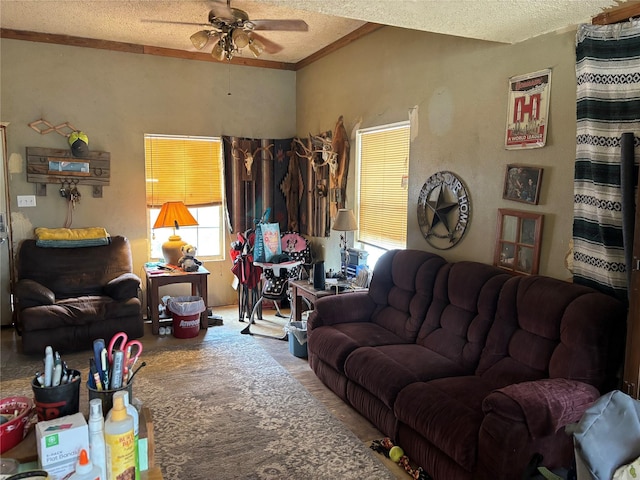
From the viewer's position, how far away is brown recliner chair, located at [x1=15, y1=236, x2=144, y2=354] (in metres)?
4.00

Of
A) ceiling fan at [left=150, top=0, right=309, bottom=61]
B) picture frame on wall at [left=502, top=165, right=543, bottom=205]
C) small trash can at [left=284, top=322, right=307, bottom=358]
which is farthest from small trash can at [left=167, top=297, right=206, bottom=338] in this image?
picture frame on wall at [left=502, top=165, right=543, bottom=205]

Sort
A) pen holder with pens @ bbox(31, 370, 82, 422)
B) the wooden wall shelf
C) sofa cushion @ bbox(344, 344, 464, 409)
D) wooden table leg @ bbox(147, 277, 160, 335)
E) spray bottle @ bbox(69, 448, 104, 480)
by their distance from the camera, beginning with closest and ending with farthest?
1. spray bottle @ bbox(69, 448, 104, 480)
2. pen holder with pens @ bbox(31, 370, 82, 422)
3. sofa cushion @ bbox(344, 344, 464, 409)
4. wooden table leg @ bbox(147, 277, 160, 335)
5. the wooden wall shelf

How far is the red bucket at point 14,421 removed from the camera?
1.29 meters

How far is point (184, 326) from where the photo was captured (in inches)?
181

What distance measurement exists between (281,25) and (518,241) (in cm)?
241

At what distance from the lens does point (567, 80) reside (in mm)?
2699

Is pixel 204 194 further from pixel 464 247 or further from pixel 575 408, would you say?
pixel 575 408

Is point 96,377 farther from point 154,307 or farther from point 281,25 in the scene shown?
point 154,307

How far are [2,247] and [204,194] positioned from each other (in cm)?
205

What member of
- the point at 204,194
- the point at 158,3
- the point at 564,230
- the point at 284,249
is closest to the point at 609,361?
the point at 564,230

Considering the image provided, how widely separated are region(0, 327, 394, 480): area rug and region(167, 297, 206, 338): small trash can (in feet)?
1.29

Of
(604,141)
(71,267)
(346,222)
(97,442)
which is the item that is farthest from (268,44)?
(97,442)

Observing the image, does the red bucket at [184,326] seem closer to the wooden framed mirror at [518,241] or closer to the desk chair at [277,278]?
the desk chair at [277,278]

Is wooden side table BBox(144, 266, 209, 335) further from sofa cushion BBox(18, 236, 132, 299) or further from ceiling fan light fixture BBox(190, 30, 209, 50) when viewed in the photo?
ceiling fan light fixture BBox(190, 30, 209, 50)
